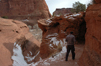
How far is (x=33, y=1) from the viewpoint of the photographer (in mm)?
29953

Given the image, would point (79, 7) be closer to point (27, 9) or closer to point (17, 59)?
point (17, 59)

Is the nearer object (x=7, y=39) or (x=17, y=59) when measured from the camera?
(x=17, y=59)

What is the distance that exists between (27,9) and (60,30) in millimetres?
25190

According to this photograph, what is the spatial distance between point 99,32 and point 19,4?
3206 centimetres

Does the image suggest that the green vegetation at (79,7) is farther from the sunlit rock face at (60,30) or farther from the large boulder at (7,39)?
the large boulder at (7,39)

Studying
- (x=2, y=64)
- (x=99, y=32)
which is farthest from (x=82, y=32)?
(x=2, y=64)

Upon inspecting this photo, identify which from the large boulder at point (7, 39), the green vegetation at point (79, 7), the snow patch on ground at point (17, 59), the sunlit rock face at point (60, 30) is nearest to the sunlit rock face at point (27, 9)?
the green vegetation at point (79, 7)

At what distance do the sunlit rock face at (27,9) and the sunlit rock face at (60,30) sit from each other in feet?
70.3

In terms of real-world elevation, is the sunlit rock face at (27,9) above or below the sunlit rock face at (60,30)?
above

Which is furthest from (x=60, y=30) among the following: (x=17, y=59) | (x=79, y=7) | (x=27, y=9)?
(x=27, y=9)

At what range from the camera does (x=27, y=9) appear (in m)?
30.0

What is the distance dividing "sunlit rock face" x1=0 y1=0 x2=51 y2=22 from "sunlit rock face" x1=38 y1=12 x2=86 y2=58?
21.4m

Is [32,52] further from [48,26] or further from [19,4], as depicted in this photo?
[19,4]

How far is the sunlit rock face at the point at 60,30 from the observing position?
6801 mm
